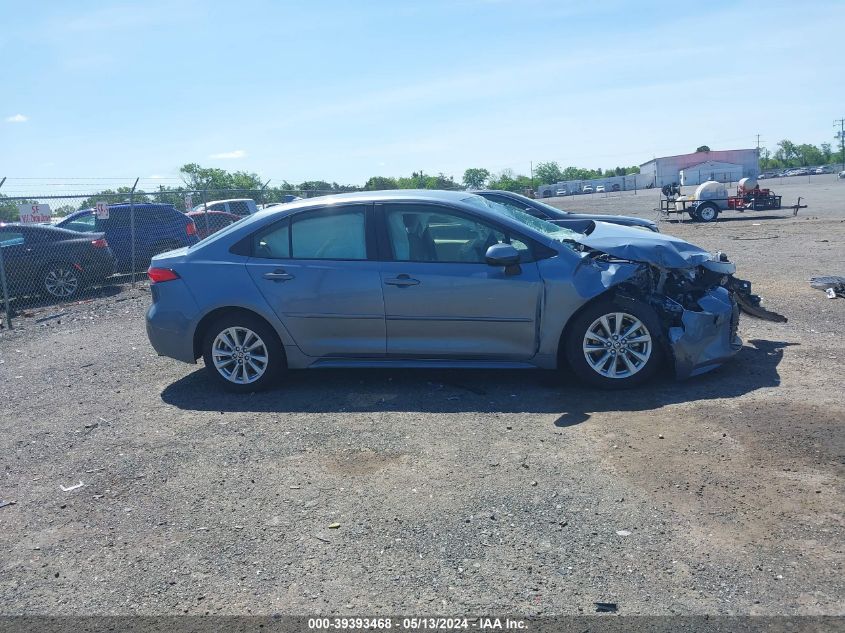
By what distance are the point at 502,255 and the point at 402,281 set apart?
0.88m

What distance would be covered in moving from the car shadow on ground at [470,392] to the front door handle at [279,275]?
3.35 ft

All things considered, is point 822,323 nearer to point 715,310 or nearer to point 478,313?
point 715,310

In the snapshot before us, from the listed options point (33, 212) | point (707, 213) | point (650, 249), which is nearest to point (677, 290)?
point (650, 249)

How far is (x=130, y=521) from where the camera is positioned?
4.41 m

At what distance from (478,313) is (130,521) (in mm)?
3155

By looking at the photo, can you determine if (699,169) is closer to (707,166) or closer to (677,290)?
(707,166)

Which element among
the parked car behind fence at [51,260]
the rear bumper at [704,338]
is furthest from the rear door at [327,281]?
the parked car behind fence at [51,260]

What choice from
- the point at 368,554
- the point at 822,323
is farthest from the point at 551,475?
the point at 822,323

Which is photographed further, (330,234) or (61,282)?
(61,282)

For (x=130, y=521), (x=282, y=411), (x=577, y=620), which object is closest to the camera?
(x=577, y=620)

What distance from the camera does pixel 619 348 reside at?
6.23 metres

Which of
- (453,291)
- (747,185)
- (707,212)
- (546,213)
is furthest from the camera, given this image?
(747,185)

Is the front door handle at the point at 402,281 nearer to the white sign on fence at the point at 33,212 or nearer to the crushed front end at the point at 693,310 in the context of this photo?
the crushed front end at the point at 693,310

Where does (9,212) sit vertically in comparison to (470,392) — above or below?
above
